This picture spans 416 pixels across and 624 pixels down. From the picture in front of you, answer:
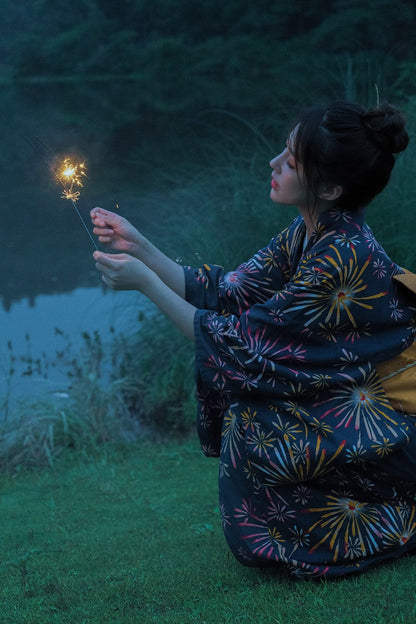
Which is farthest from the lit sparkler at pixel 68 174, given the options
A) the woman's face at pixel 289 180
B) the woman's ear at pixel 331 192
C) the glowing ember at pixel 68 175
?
the woman's ear at pixel 331 192

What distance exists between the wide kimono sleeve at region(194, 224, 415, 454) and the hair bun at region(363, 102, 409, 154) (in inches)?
9.7

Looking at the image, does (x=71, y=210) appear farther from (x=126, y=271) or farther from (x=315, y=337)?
(x=315, y=337)

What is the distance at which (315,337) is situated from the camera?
182 cm

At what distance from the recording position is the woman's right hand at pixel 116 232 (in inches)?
84.8

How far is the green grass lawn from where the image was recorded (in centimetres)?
173

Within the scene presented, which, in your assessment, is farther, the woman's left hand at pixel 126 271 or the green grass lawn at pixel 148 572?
the woman's left hand at pixel 126 271

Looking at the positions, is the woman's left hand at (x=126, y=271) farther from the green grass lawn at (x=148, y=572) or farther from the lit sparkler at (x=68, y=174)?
the green grass lawn at (x=148, y=572)

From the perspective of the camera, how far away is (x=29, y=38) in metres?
16.9

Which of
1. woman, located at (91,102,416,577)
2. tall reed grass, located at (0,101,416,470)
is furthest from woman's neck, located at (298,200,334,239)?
tall reed grass, located at (0,101,416,470)

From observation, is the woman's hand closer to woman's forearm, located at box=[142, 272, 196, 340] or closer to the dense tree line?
woman's forearm, located at box=[142, 272, 196, 340]

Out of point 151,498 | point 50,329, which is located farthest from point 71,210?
point 151,498

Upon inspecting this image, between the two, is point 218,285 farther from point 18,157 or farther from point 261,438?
point 18,157

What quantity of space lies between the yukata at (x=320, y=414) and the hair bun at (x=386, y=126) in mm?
195

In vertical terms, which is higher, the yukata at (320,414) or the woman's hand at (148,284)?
the woman's hand at (148,284)
